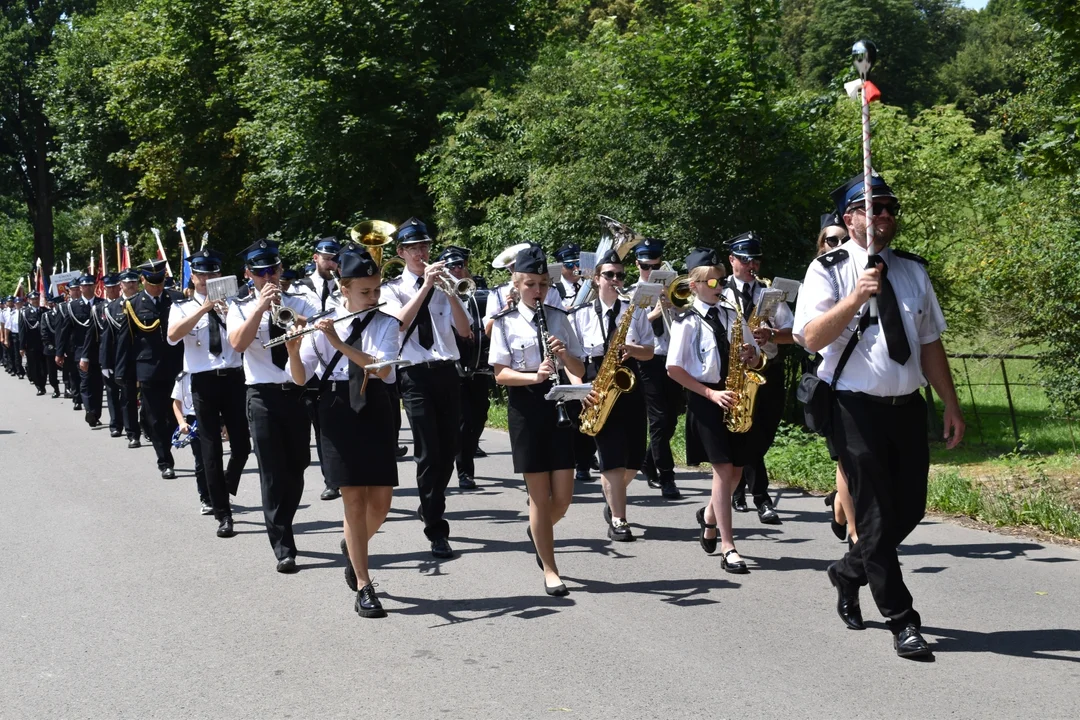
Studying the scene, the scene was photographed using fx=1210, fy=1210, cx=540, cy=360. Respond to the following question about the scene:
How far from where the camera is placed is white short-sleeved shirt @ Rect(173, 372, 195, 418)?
13234mm

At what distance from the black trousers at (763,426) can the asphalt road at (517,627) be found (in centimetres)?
30

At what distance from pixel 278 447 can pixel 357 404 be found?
176 centimetres

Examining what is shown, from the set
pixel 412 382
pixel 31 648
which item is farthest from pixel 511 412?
pixel 31 648

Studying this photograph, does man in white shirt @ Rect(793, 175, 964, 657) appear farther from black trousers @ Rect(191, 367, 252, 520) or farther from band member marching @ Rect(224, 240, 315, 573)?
black trousers @ Rect(191, 367, 252, 520)

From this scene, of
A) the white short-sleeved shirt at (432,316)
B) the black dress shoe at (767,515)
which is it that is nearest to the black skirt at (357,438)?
the white short-sleeved shirt at (432,316)

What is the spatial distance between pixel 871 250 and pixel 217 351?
5742 mm

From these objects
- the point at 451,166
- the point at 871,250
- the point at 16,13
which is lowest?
the point at 871,250

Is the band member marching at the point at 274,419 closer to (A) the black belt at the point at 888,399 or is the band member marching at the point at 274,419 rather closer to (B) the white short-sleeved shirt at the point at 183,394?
(A) the black belt at the point at 888,399

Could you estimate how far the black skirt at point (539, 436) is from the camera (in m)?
7.24

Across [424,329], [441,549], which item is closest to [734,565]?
[441,549]

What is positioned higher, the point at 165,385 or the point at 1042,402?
the point at 165,385

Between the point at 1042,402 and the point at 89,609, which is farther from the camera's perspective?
the point at 1042,402

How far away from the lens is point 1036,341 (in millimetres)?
14289

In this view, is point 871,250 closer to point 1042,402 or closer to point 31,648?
point 31,648
